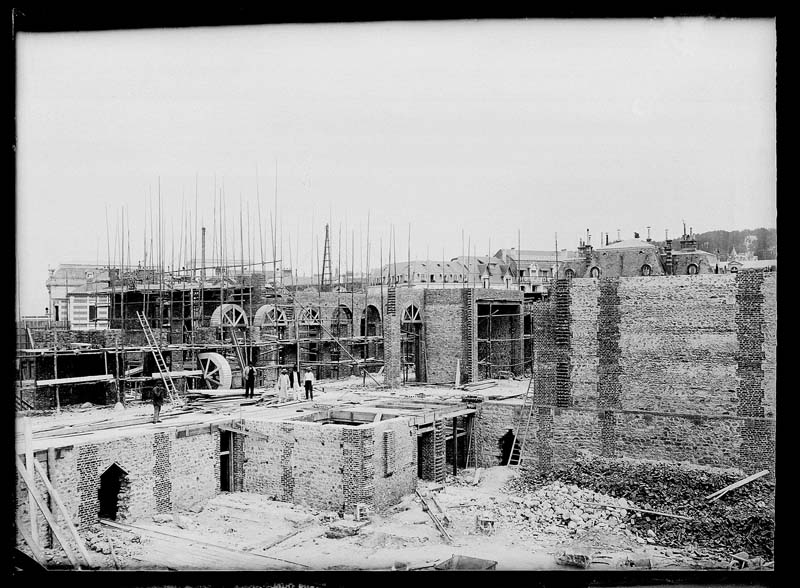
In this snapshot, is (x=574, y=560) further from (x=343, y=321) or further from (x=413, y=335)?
(x=343, y=321)

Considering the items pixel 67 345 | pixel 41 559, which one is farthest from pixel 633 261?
pixel 41 559

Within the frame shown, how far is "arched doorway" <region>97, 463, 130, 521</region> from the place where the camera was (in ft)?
35.0

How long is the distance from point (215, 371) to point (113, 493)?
7.24 m

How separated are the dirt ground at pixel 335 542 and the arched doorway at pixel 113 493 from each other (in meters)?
0.34

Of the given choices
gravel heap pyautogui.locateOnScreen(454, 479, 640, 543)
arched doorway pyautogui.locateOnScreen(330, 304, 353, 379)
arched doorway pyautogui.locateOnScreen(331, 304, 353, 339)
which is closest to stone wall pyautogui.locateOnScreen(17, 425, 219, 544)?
gravel heap pyautogui.locateOnScreen(454, 479, 640, 543)

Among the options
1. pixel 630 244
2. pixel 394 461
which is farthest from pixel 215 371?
pixel 630 244

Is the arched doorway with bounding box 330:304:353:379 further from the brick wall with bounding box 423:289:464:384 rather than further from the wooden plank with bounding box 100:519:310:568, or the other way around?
the wooden plank with bounding box 100:519:310:568

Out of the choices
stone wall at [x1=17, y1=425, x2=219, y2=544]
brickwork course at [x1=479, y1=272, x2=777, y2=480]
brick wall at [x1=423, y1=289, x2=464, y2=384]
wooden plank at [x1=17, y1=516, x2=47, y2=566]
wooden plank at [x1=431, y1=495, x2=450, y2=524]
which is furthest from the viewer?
brick wall at [x1=423, y1=289, x2=464, y2=384]

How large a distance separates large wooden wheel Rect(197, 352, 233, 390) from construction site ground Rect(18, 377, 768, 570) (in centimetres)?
392

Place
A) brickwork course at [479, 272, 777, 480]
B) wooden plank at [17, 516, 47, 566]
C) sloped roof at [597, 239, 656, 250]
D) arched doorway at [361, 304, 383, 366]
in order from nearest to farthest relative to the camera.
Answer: wooden plank at [17, 516, 47, 566] → brickwork course at [479, 272, 777, 480] → arched doorway at [361, 304, 383, 366] → sloped roof at [597, 239, 656, 250]

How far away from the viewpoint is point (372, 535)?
35.4 ft

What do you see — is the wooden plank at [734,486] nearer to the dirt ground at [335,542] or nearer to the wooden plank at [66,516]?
the dirt ground at [335,542]
